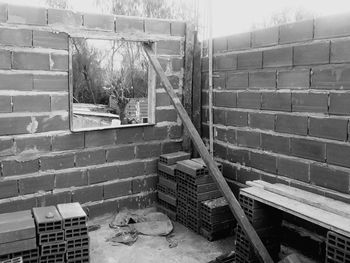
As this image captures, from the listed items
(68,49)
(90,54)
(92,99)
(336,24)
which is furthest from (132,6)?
(336,24)

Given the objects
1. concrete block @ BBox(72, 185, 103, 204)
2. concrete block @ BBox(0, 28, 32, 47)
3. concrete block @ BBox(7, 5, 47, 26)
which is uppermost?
concrete block @ BBox(7, 5, 47, 26)

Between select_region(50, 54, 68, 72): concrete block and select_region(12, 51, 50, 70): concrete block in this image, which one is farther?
select_region(50, 54, 68, 72): concrete block

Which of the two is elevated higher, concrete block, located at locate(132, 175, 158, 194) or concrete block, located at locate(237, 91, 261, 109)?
concrete block, located at locate(237, 91, 261, 109)

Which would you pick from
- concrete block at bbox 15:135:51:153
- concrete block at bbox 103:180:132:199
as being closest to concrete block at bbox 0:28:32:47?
concrete block at bbox 15:135:51:153

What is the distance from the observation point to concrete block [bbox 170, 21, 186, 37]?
4680mm

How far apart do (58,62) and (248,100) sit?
2122 mm

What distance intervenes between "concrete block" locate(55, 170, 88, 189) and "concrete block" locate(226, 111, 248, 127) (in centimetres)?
182

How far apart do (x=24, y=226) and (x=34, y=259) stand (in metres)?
0.30

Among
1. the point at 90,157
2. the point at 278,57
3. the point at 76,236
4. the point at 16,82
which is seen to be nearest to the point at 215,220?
the point at 76,236

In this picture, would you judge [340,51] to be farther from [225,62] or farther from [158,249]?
[158,249]

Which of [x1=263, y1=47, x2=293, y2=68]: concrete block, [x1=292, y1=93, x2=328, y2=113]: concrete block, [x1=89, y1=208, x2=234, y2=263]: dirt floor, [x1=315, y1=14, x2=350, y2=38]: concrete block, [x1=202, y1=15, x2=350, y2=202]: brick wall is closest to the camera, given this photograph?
[x1=315, y1=14, x2=350, y2=38]: concrete block

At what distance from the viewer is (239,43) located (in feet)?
13.5

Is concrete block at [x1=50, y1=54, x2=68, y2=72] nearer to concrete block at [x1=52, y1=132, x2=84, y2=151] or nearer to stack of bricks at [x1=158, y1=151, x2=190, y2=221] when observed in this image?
concrete block at [x1=52, y1=132, x2=84, y2=151]

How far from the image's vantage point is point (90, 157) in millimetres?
4277
